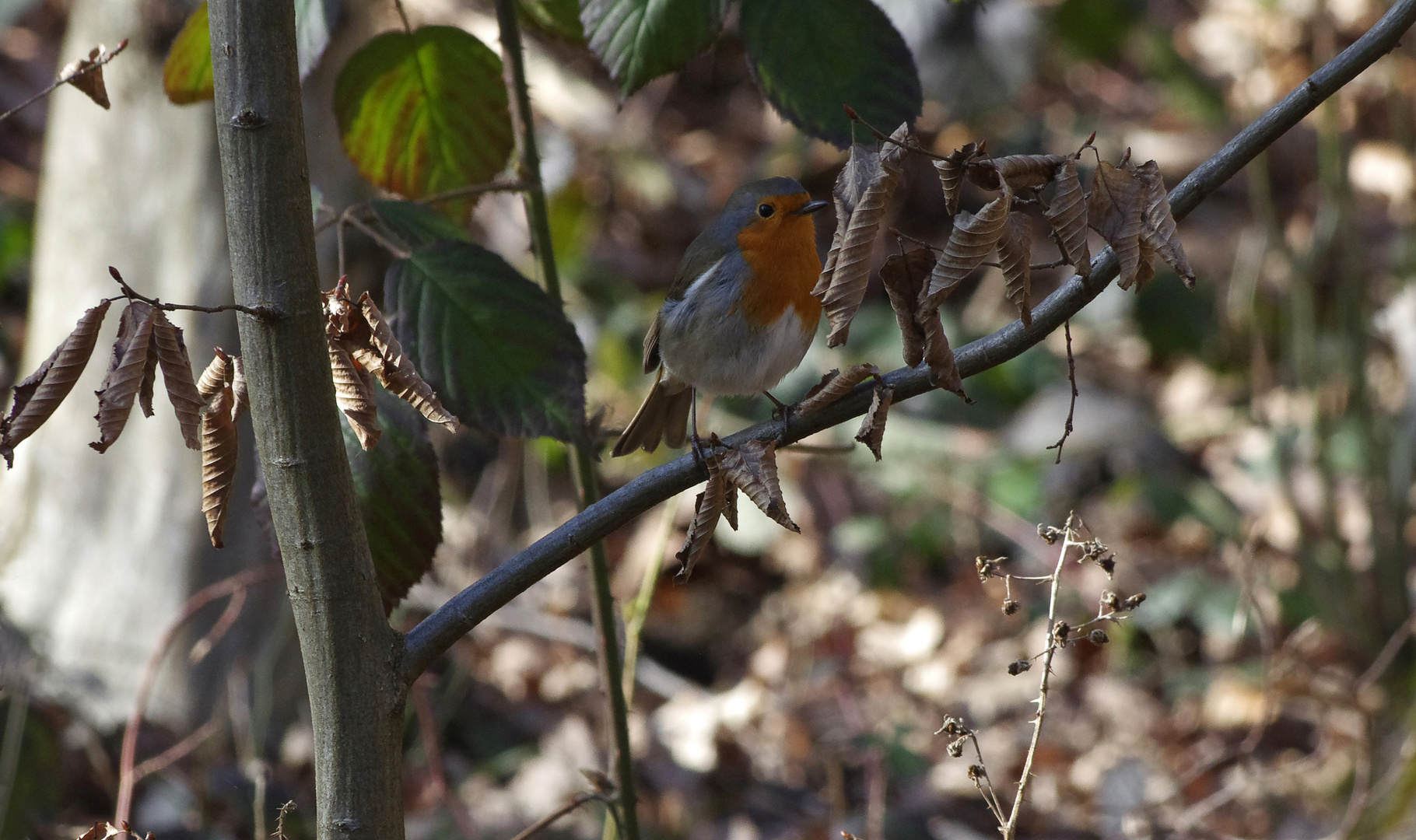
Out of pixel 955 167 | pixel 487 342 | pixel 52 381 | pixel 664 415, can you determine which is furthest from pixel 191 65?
pixel 664 415

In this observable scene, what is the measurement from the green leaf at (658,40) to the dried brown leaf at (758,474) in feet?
1.52

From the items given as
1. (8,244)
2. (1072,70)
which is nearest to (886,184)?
(8,244)

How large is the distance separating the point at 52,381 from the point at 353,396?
0.74ft

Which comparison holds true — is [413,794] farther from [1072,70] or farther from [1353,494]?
[1072,70]

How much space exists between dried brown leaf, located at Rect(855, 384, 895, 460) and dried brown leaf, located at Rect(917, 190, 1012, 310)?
110mm

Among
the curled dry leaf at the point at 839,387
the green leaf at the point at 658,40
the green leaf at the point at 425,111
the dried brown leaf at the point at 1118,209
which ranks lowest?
the curled dry leaf at the point at 839,387

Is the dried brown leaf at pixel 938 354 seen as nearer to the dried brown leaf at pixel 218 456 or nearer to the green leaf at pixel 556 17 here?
the dried brown leaf at pixel 218 456

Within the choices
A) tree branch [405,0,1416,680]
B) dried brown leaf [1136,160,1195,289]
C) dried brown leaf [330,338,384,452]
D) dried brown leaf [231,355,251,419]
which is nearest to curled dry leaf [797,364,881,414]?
tree branch [405,0,1416,680]

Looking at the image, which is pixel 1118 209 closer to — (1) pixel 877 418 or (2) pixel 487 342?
(1) pixel 877 418

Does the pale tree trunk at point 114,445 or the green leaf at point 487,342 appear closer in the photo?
the green leaf at point 487,342

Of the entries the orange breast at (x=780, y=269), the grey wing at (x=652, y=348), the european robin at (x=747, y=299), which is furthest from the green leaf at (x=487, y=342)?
the grey wing at (x=652, y=348)

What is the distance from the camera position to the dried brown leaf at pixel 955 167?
838 millimetres

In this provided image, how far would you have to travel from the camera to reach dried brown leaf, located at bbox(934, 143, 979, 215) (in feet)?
2.75

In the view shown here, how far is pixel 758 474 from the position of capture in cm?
95
